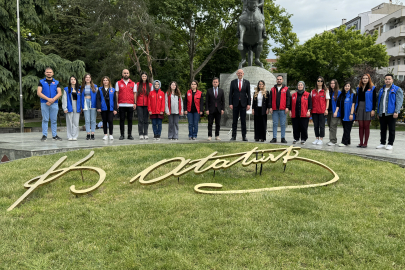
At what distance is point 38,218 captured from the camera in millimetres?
3586

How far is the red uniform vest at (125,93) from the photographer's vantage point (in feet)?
30.7

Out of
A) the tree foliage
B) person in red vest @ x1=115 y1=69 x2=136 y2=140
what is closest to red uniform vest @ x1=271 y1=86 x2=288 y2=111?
person in red vest @ x1=115 y1=69 x2=136 y2=140

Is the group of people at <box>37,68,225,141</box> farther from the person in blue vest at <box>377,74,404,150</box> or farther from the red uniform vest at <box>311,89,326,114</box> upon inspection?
the person in blue vest at <box>377,74,404,150</box>

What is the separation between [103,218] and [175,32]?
1041 inches

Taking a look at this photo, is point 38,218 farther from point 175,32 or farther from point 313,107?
point 175,32

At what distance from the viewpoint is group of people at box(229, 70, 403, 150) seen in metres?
8.01

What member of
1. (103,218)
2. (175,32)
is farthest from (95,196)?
(175,32)

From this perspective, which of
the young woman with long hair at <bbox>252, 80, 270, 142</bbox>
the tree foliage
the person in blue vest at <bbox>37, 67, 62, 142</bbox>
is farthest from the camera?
the tree foliage

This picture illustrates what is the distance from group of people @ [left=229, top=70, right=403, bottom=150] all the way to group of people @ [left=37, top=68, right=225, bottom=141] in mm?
1093

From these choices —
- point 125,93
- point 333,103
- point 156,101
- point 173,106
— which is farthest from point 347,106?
point 125,93

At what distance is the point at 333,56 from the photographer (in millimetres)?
34812

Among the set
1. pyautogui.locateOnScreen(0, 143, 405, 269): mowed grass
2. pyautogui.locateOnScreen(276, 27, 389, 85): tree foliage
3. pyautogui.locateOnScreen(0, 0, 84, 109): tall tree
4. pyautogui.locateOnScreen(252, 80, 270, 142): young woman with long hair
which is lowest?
pyautogui.locateOnScreen(0, 143, 405, 269): mowed grass

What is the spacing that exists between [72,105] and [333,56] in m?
32.1

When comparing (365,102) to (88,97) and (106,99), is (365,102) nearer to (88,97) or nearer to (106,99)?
(106,99)
